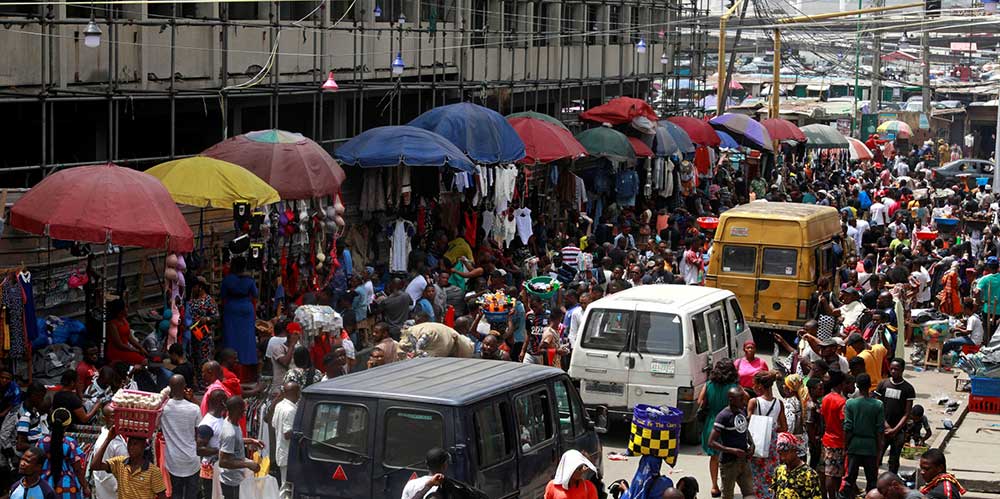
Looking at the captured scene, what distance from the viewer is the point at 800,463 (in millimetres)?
10500

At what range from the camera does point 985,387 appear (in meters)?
16.9

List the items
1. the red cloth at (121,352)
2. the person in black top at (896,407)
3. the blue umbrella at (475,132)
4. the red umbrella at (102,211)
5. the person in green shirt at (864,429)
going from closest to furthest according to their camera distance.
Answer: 1. the person in green shirt at (864,429)
2. the red umbrella at (102,211)
3. the person in black top at (896,407)
4. the red cloth at (121,352)
5. the blue umbrella at (475,132)

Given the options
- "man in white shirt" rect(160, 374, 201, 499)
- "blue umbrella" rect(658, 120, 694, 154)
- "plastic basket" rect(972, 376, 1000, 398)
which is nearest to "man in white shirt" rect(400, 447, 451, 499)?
"man in white shirt" rect(160, 374, 201, 499)

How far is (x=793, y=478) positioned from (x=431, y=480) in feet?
9.50

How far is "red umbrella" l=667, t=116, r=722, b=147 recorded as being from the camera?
109 ft

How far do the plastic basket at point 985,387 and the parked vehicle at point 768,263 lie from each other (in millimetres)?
3758

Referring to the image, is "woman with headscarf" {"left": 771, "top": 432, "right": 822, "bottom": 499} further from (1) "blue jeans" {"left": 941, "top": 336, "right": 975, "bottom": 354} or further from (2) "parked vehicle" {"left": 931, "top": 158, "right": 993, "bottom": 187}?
(2) "parked vehicle" {"left": 931, "top": 158, "right": 993, "bottom": 187}

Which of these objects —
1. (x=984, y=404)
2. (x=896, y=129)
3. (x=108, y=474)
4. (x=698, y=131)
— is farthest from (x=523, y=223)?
(x=896, y=129)

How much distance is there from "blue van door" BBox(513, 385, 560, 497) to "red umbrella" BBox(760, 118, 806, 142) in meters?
28.5

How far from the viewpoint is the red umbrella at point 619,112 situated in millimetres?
29016

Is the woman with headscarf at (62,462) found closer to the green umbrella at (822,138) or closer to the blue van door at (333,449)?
the blue van door at (333,449)

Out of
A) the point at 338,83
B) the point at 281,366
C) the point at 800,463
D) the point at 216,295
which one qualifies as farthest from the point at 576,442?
the point at 338,83

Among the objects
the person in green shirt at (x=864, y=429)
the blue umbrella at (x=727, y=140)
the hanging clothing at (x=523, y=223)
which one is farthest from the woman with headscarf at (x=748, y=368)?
the blue umbrella at (x=727, y=140)

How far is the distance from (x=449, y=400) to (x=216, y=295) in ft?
26.1
